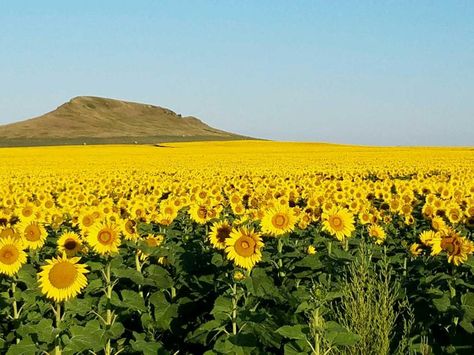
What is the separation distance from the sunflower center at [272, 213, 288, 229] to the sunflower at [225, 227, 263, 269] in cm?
79

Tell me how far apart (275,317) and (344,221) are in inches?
81.1

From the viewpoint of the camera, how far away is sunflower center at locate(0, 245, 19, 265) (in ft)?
18.1

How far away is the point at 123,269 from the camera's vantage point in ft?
19.6

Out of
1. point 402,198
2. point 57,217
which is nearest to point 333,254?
point 57,217

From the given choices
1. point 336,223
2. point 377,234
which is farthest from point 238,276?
point 377,234

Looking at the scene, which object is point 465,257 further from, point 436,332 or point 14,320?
point 14,320

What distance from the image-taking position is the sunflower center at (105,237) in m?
6.04

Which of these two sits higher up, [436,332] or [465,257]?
[465,257]

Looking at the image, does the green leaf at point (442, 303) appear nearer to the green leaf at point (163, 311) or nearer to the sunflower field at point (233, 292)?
the sunflower field at point (233, 292)

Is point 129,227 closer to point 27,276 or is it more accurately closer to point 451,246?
point 27,276

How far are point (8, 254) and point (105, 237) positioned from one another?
94 centimetres

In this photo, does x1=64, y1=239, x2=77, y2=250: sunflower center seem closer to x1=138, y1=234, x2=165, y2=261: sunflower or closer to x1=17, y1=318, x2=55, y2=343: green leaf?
x1=138, y1=234, x2=165, y2=261: sunflower

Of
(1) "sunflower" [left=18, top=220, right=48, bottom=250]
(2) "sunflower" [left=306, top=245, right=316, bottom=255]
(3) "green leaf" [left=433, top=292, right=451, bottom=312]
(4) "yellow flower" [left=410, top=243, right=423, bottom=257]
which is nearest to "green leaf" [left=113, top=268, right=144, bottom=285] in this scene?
(1) "sunflower" [left=18, top=220, right=48, bottom=250]

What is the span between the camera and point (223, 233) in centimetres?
620
